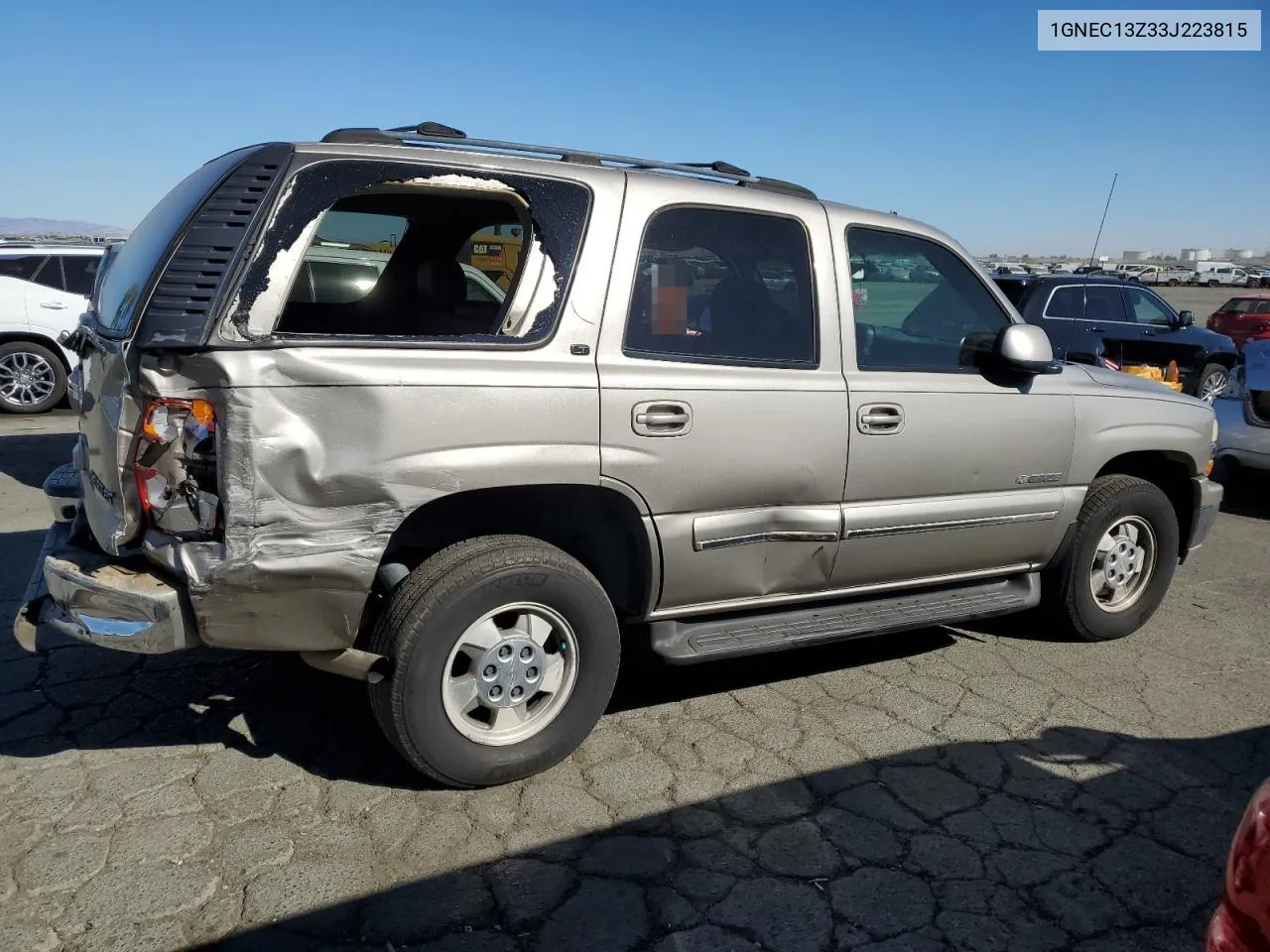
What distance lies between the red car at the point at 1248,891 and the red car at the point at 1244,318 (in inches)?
800

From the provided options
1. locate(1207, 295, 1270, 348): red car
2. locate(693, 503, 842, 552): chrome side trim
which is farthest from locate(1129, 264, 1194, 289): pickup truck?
locate(693, 503, 842, 552): chrome side trim

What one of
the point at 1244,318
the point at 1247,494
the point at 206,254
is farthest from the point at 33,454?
the point at 1244,318

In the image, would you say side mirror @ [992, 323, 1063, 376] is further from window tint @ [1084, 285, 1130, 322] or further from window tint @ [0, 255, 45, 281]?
window tint @ [0, 255, 45, 281]

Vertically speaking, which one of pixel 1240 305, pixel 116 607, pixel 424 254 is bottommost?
pixel 116 607

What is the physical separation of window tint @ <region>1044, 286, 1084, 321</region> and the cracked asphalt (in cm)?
803

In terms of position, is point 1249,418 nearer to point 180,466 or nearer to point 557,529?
point 557,529

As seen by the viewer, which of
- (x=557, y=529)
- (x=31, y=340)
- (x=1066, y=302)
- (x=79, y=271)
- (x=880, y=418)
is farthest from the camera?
(x=1066, y=302)

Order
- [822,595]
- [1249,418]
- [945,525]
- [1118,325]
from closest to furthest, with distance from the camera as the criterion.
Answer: [822,595]
[945,525]
[1249,418]
[1118,325]

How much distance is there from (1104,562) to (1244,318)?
59.9 ft

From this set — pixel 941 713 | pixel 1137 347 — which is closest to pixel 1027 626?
pixel 941 713

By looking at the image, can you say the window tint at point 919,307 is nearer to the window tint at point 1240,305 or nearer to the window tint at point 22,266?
the window tint at point 22,266

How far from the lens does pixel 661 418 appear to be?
10.9 feet

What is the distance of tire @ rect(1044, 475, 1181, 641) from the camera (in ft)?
15.0

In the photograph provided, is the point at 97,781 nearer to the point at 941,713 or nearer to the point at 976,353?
the point at 941,713
